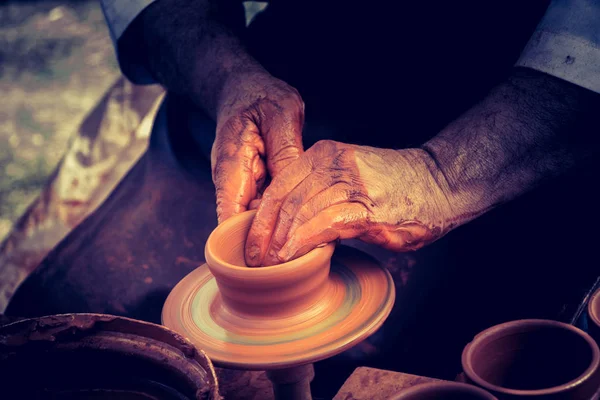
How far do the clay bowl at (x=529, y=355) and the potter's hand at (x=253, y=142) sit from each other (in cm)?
72

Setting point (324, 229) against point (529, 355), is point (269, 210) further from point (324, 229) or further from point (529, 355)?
point (529, 355)

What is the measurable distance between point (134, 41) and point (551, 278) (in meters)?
1.87

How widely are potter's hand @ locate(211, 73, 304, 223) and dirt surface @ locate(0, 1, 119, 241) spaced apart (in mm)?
3026

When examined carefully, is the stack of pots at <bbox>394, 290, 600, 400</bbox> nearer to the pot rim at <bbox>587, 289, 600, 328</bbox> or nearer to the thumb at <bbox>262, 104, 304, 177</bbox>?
the pot rim at <bbox>587, 289, 600, 328</bbox>

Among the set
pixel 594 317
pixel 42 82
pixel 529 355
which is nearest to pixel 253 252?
pixel 529 355

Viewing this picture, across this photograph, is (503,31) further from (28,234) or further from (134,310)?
(28,234)

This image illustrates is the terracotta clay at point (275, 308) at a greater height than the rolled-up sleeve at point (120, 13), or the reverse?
the rolled-up sleeve at point (120, 13)

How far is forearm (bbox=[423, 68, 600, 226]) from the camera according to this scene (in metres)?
1.79

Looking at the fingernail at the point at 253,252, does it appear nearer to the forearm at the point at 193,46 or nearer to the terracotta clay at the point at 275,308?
the terracotta clay at the point at 275,308

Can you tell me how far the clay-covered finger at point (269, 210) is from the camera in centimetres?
158

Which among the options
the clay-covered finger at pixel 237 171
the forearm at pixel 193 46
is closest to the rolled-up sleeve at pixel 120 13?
the forearm at pixel 193 46

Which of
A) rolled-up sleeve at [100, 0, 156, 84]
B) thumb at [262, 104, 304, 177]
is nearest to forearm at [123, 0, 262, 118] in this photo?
rolled-up sleeve at [100, 0, 156, 84]

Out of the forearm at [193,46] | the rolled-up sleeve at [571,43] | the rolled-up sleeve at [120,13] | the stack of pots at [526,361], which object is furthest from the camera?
the rolled-up sleeve at [120,13]

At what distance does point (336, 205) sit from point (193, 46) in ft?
3.75
